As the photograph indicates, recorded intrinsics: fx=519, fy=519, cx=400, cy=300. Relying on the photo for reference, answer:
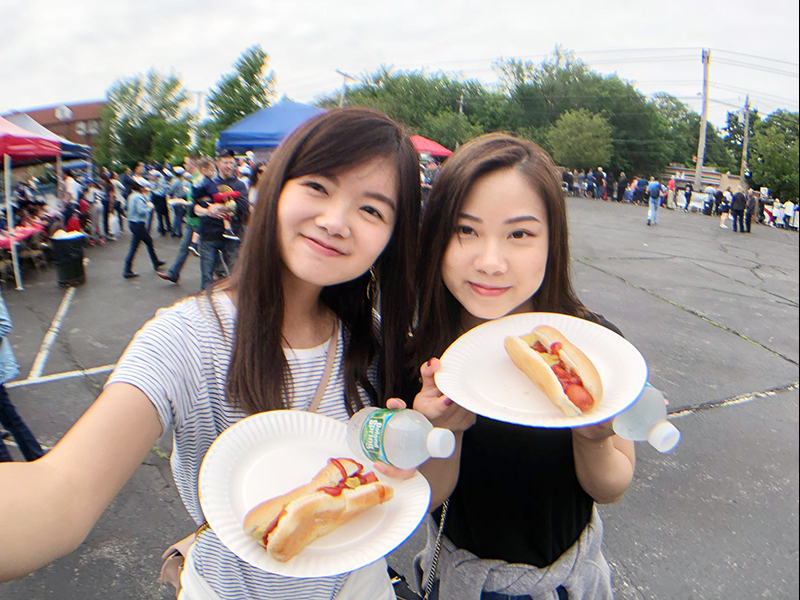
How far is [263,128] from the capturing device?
13.7 metres

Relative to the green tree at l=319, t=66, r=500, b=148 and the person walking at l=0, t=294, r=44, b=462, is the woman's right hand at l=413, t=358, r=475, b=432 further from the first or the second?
the green tree at l=319, t=66, r=500, b=148

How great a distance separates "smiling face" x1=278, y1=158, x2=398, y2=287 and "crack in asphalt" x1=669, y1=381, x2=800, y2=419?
4.20 m

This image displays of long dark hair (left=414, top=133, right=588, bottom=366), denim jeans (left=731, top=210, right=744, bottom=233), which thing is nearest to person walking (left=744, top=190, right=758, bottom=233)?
denim jeans (left=731, top=210, right=744, bottom=233)

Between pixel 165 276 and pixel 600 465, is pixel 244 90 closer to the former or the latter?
pixel 165 276

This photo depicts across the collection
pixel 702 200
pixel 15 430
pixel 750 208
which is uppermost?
pixel 15 430

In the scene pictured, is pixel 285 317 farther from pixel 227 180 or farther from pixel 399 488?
pixel 227 180

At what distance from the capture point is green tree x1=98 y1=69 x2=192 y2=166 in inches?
156

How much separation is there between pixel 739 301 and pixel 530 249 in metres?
9.21

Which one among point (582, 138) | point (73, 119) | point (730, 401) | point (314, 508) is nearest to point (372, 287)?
Answer: point (314, 508)

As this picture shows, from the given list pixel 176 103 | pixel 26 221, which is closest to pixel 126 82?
pixel 176 103

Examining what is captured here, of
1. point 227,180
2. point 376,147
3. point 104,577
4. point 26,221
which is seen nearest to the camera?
point 376,147

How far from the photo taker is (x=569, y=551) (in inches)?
57.1

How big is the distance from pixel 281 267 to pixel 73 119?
3716 mm

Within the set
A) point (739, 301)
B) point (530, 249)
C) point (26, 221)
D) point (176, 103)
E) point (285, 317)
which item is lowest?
point (739, 301)
